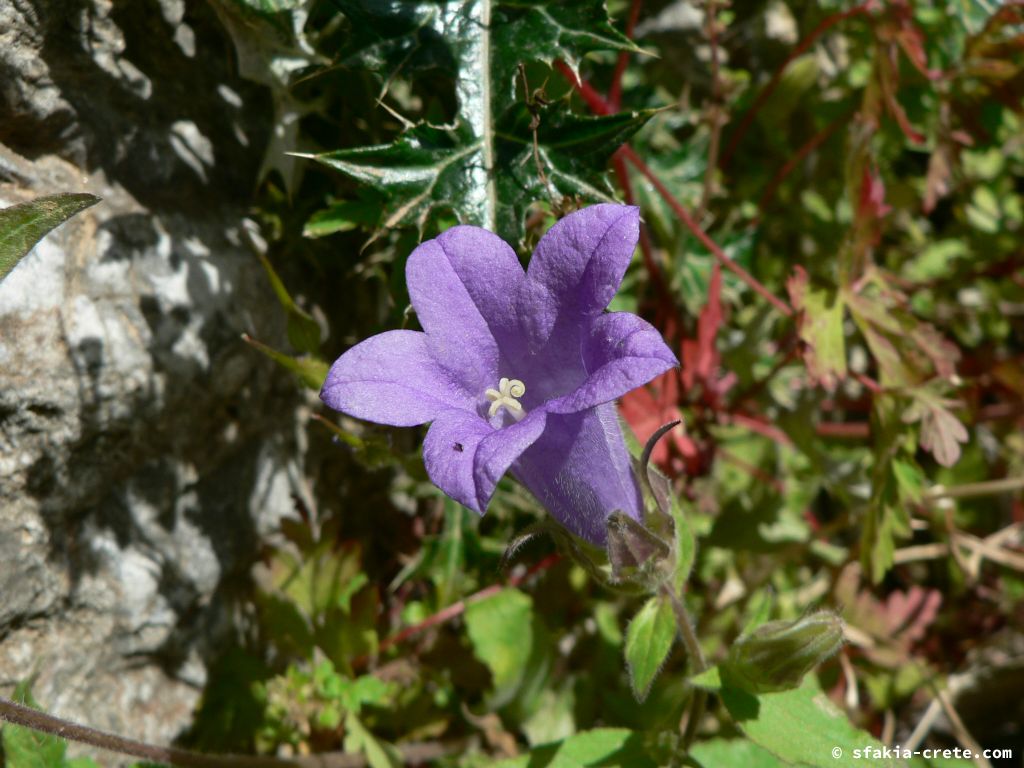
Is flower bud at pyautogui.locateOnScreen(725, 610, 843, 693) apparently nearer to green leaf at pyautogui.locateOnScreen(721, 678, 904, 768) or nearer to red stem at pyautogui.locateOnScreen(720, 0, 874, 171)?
green leaf at pyautogui.locateOnScreen(721, 678, 904, 768)

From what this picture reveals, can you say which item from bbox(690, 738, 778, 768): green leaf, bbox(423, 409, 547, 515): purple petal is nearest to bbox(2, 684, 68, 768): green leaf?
bbox(423, 409, 547, 515): purple petal

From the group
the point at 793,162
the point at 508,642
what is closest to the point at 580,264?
the point at 508,642

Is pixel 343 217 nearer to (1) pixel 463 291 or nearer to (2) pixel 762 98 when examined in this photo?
(1) pixel 463 291

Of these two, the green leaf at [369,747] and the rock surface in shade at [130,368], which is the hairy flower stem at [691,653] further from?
the rock surface in shade at [130,368]

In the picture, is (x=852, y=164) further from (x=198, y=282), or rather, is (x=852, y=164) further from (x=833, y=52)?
(x=198, y=282)

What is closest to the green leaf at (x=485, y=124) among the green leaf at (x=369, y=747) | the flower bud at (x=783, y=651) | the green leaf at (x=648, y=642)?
the green leaf at (x=648, y=642)

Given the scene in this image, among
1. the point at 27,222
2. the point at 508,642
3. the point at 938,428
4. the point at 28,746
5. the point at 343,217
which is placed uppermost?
the point at 27,222

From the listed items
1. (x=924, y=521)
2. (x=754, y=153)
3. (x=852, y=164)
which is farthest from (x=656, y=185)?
(x=924, y=521)
